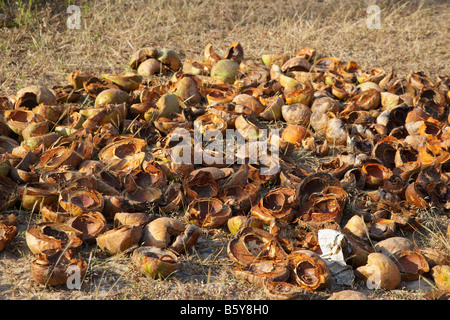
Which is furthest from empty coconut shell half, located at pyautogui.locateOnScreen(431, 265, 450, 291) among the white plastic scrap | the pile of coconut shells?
the white plastic scrap

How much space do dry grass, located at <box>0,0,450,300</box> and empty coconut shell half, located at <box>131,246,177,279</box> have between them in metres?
1.86

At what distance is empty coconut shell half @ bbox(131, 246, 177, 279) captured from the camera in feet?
9.43

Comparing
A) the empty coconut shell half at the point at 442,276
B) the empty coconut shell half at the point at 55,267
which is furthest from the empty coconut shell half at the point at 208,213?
the empty coconut shell half at the point at 442,276

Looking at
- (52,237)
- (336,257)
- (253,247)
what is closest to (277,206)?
(253,247)

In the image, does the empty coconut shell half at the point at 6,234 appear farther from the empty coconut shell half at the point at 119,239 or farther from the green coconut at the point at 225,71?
the green coconut at the point at 225,71

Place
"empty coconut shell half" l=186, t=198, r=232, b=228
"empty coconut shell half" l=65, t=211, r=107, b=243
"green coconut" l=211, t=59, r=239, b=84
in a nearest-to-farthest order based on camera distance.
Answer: "empty coconut shell half" l=65, t=211, r=107, b=243 → "empty coconut shell half" l=186, t=198, r=232, b=228 → "green coconut" l=211, t=59, r=239, b=84

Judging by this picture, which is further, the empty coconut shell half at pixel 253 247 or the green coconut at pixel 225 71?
the green coconut at pixel 225 71

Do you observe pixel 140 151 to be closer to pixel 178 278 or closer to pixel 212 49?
pixel 178 278

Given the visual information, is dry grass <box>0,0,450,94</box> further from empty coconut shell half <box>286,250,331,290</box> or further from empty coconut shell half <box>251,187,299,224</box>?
empty coconut shell half <box>286,250,331,290</box>

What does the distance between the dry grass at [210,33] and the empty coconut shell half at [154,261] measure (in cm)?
186

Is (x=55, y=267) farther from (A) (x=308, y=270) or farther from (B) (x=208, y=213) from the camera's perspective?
(A) (x=308, y=270)

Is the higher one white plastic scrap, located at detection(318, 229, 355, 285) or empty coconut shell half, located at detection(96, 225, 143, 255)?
empty coconut shell half, located at detection(96, 225, 143, 255)

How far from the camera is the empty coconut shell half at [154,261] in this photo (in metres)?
2.88

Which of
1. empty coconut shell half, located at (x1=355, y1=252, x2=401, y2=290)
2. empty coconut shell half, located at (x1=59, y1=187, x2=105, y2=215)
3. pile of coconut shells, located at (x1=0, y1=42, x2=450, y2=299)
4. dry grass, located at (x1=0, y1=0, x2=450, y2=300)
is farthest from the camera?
dry grass, located at (x1=0, y1=0, x2=450, y2=300)
